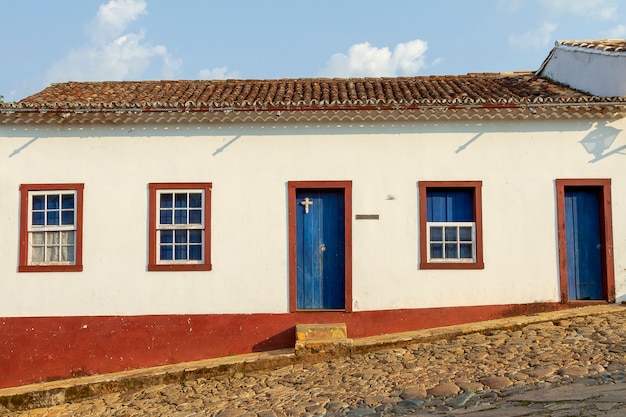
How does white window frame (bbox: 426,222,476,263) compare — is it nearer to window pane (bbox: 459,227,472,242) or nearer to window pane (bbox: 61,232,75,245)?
window pane (bbox: 459,227,472,242)

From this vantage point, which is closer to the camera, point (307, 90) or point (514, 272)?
point (514, 272)

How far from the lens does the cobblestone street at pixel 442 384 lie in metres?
5.15

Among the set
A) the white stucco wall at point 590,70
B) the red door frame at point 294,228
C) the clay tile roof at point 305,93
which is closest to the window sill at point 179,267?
the red door frame at point 294,228

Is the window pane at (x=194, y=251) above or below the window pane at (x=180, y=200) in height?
below

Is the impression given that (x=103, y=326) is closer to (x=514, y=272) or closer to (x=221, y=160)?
(x=221, y=160)

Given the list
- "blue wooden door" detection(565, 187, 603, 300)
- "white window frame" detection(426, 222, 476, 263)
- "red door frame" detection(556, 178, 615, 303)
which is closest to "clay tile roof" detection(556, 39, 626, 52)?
"red door frame" detection(556, 178, 615, 303)

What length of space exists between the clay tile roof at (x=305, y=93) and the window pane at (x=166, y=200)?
4.27 ft

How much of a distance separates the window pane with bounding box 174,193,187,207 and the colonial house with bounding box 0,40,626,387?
0.14ft

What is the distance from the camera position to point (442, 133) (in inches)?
329

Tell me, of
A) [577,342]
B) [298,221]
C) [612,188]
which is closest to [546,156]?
[612,188]

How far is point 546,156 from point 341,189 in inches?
118

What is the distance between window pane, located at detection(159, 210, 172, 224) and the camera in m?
8.47

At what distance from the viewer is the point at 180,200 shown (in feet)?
27.9

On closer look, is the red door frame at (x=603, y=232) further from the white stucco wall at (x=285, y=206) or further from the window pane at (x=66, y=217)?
the window pane at (x=66, y=217)
